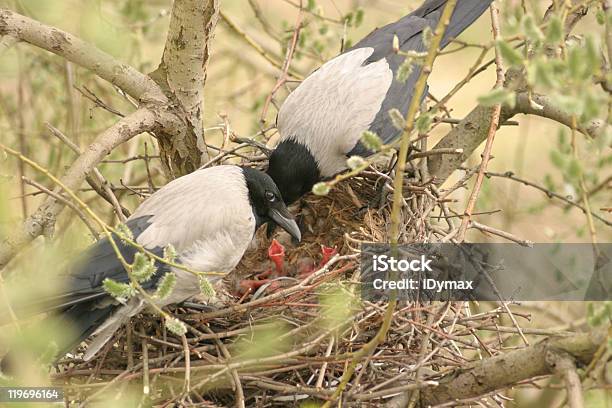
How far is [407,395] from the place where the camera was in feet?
10.2

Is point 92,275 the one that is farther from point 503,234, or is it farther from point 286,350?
point 503,234

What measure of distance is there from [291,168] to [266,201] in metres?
0.36

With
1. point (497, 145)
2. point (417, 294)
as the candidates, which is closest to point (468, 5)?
point (417, 294)

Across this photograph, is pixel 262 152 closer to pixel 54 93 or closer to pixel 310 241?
pixel 310 241

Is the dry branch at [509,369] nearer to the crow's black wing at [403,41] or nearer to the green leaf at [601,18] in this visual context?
the green leaf at [601,18]

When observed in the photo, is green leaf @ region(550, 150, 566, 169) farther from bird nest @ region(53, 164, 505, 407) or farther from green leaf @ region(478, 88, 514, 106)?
bird nest @ region(53, 164, 505, 407)

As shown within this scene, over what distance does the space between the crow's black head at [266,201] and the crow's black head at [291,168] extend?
0.24m

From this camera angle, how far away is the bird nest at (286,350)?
3045 mm

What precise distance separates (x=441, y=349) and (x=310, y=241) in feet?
4.84

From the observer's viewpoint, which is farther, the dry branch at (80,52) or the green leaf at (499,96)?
the dry branch at (80,52)

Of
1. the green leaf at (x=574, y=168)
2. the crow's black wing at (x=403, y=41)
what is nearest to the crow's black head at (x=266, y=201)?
the crow's black wing at (x=403, y=41)

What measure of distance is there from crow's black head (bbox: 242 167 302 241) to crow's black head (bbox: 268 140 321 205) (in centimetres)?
24

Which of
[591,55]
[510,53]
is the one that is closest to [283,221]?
[510,53]

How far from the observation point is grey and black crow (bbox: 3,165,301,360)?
3.24m
